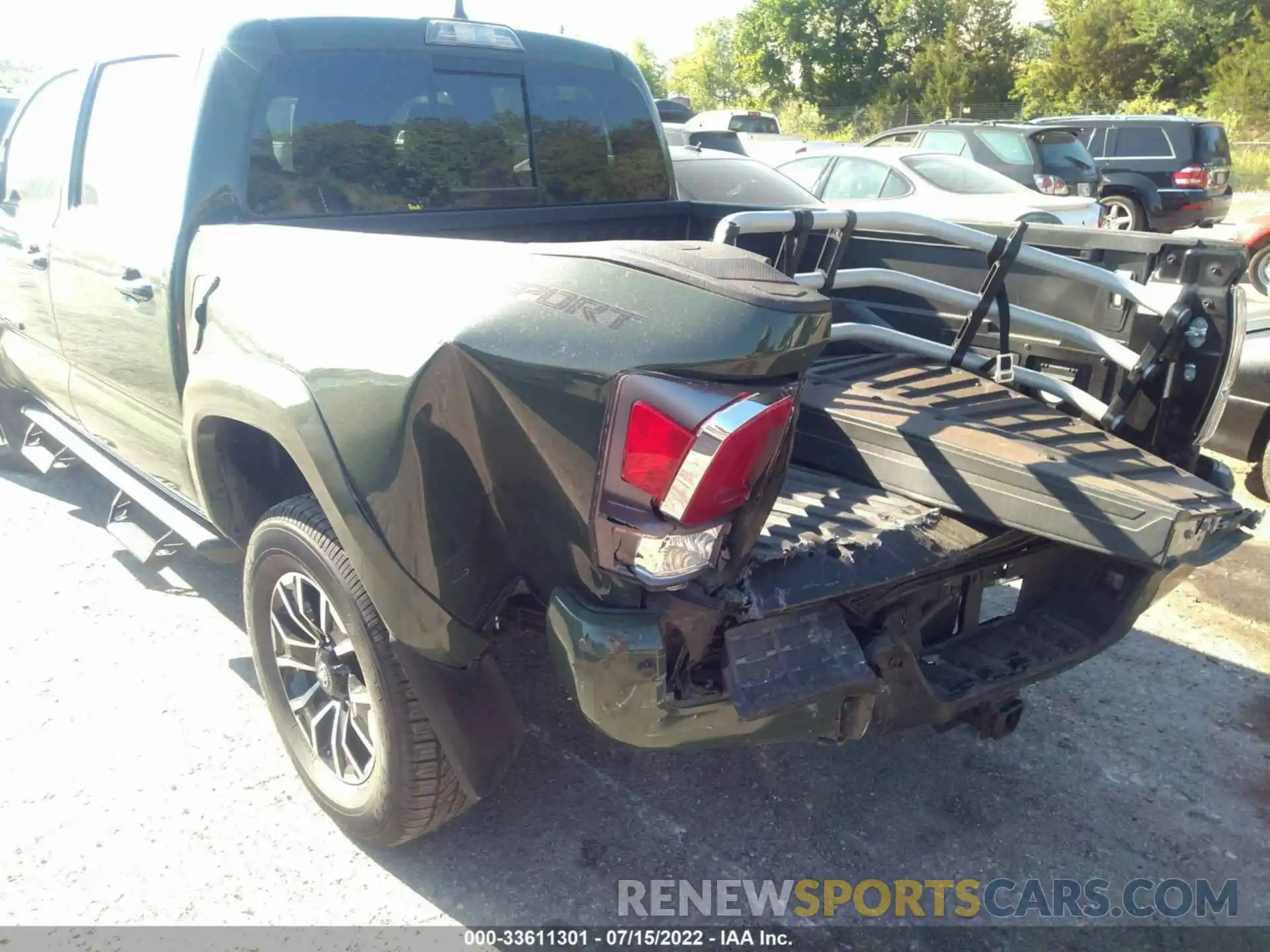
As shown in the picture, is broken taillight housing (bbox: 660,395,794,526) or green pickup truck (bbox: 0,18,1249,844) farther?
green pickup truck (bbox: 0,18,1249,844)

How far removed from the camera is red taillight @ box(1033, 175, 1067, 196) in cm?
1188

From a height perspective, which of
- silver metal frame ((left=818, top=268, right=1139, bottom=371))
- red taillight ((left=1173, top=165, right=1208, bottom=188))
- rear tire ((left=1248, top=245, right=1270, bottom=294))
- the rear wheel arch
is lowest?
rear tire ((left=1248, top=245, right=1270, bottom=294))

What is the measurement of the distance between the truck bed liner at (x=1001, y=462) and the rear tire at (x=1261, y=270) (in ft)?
30.6

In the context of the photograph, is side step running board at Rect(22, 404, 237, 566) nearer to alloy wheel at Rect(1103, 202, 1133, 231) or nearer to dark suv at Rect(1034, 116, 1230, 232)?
alloy wheel at Rect(1103, 202, 1133, 231)

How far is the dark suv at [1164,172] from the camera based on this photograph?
14.6m

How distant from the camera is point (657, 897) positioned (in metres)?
2.60

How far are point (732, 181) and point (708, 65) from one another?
212ft

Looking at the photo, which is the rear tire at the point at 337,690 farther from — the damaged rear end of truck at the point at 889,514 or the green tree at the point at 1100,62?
the green tree at the point at 1100,62

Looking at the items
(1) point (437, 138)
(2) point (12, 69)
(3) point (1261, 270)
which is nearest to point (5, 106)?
(1) point (437, 138)

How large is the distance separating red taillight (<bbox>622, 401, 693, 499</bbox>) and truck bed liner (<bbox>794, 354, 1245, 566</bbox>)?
88cm

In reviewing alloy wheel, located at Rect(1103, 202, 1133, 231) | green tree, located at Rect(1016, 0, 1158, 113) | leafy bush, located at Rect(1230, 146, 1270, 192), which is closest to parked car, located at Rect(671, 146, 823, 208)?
alloy wheel, located at Rect(1103, 202, 1133, 231)

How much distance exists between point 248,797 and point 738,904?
149cm

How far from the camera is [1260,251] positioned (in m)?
10.5

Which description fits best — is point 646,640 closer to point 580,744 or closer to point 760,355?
point 760,355
